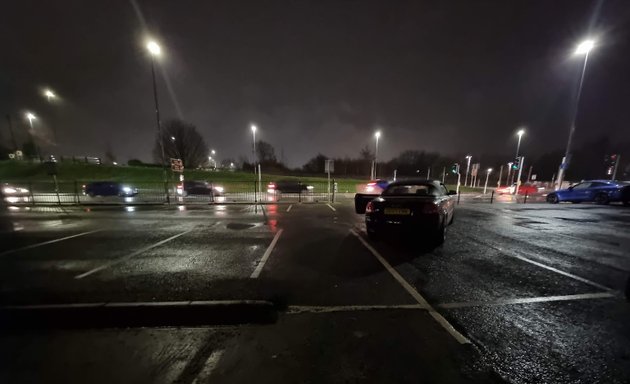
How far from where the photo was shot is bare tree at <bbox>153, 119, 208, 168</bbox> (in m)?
60.4

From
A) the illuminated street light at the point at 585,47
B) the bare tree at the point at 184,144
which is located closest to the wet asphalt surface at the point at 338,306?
the illuminated street light at the point at 585,47

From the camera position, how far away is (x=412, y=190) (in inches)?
277

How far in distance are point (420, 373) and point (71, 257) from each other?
7.12 metres

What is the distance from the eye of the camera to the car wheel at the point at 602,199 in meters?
15.6

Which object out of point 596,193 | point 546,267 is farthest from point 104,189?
point 596,193

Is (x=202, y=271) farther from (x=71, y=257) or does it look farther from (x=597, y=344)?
(x=597, y=344)

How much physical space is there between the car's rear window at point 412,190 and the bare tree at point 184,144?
208ft

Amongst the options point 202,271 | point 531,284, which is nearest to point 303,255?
point 202,271

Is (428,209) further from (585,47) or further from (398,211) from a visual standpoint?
(585,47)

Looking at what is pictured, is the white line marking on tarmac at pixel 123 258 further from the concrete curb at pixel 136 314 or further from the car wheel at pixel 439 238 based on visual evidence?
the car wheel at pixel 439 238

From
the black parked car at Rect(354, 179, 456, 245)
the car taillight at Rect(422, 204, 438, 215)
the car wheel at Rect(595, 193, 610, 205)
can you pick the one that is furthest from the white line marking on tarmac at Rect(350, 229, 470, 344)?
the car wheel at Rect(595, 193, 610, 205)

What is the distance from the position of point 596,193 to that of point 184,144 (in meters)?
69.7

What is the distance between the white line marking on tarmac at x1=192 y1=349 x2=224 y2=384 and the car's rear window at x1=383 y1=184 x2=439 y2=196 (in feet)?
17.6

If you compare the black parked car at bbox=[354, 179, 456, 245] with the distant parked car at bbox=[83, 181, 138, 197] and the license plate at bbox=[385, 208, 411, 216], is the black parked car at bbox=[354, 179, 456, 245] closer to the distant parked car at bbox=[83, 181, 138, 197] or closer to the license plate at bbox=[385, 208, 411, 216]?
the license plate at bbox=[385, 208, 411, 216]
